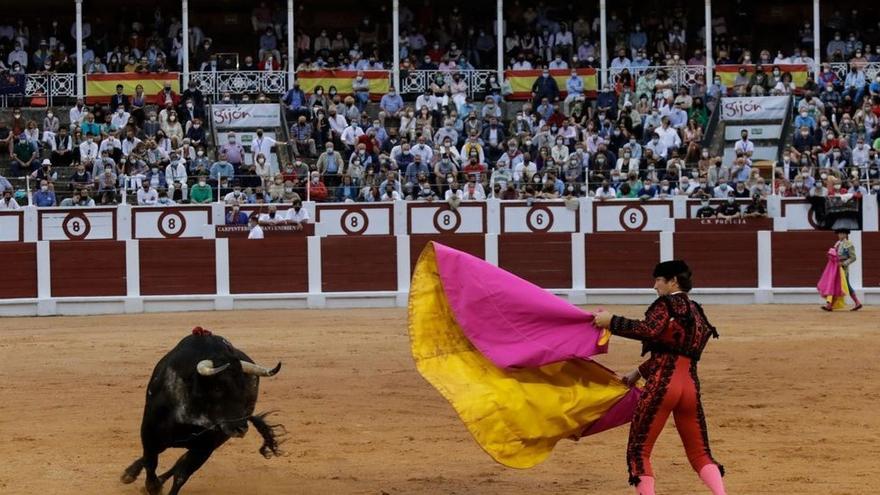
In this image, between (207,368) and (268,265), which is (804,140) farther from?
(207,368)

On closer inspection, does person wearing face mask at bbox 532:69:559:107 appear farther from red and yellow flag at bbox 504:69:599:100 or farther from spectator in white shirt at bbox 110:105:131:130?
spectator in white shirt at bbox 110:105:131:130

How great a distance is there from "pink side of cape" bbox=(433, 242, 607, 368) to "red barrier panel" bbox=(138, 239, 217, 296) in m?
11.8

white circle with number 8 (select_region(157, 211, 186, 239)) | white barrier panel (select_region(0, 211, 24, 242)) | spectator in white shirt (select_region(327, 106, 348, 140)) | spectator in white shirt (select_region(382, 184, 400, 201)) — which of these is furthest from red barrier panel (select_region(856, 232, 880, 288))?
white barrier panel (select_region(0, 211, 24, 242))

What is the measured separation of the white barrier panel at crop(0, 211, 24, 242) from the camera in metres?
19.2

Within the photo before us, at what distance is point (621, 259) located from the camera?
18172mm

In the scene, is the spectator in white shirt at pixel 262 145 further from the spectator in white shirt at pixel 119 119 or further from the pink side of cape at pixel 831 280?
the pink side of cape at pixel 831 280

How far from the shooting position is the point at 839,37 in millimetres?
25953

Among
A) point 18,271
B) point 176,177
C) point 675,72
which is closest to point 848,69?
point 675,72

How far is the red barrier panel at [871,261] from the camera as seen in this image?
58.6 feet

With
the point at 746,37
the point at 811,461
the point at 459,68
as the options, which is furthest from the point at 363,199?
the point at 811,461

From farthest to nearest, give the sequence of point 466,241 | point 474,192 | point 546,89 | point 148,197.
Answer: point 546,89 < point 474,192 < point 148,197 < point 466,241

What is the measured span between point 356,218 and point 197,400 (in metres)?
13.4

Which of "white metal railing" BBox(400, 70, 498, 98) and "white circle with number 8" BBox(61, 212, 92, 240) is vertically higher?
"white metal railing" BBox(400, 70, 498, 98)

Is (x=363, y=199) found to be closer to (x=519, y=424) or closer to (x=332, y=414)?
(x=332, y=414)
